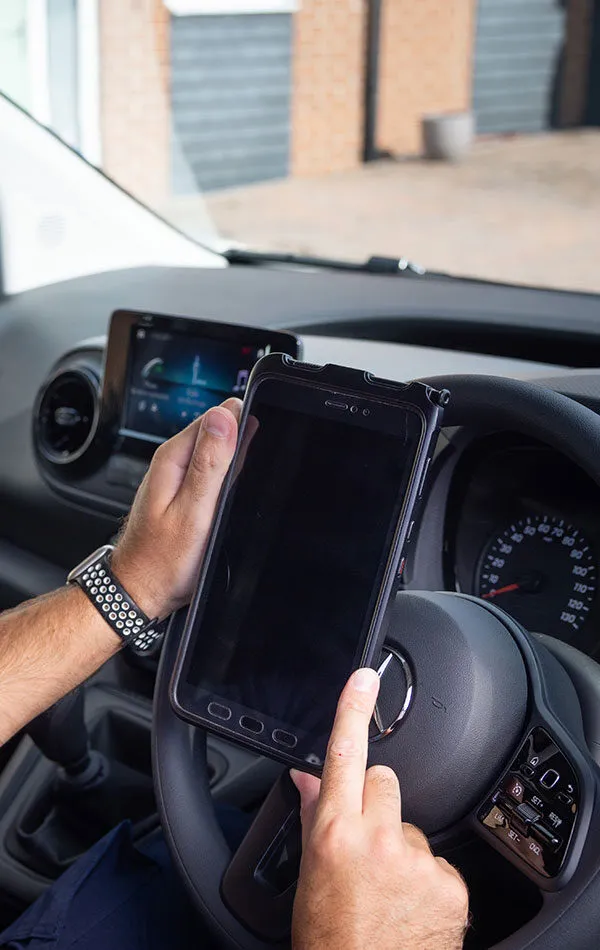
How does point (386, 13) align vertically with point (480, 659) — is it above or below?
above

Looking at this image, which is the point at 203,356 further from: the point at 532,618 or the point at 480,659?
the point at 480,659

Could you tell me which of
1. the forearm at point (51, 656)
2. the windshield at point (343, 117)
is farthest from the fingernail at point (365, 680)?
the windshield at point (343, 117)

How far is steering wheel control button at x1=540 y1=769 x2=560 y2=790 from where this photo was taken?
1179 mm

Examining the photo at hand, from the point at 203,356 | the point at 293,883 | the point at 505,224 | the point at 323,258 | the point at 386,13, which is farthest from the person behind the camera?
the point at 386,13

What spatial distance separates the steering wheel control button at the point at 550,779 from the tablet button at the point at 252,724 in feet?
0.99

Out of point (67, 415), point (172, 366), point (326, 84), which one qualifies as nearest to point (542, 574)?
point (172, 366)

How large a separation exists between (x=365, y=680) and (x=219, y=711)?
9.6 inches

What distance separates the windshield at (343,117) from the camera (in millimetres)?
3219

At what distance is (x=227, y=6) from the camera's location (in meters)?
8.29

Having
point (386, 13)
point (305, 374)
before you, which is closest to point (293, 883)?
point (305, 374)

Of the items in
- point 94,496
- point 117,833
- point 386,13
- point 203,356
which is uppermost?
point 386,13

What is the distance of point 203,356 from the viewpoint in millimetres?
2133

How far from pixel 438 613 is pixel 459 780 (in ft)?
0.58

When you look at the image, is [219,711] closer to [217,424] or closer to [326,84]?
[217,424]
